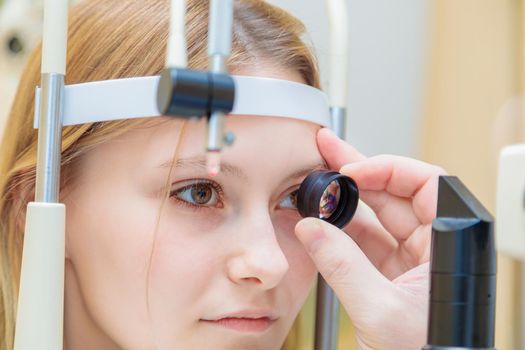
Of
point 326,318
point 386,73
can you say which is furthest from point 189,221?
point 386,73

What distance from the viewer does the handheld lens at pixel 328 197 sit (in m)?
0.83

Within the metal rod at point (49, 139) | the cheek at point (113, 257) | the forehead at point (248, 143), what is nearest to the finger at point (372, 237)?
the forehead at point (248, 143)

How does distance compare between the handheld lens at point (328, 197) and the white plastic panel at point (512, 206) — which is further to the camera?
the handheld lens at point (328, 197)

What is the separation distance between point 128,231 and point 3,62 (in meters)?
0.61

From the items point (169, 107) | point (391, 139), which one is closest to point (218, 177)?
point (169, 107)

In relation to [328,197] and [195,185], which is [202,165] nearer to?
[195,185]

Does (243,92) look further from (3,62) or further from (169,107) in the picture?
(3,62)

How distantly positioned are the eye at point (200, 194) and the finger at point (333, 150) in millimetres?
170

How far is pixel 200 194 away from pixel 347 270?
0.68 feet

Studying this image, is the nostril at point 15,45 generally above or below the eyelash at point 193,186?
above

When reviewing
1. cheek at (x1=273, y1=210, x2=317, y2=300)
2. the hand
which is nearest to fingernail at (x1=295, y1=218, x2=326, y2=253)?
the hand

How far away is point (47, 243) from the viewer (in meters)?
0.71

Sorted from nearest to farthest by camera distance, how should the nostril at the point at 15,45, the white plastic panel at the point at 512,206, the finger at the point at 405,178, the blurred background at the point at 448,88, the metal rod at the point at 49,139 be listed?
the white plastic panel at the point at 512,206
the metal rod at the point at 49,139
the finger at the point at 405,178
the nostril at the point at 15,45
the blurred background at the point at 448,88

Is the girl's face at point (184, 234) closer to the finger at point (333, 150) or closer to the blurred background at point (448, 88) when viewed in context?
the finger at point (333, 150)
